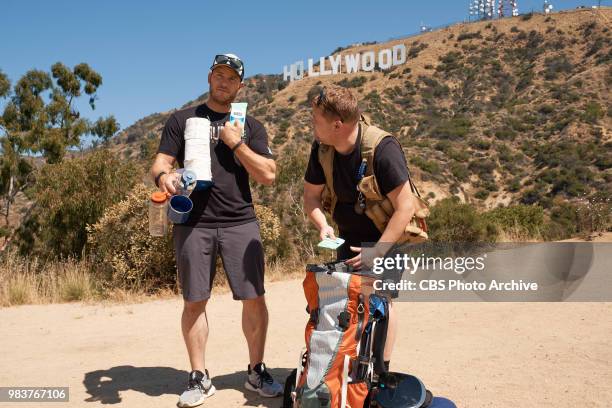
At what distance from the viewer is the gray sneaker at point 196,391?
366 cm

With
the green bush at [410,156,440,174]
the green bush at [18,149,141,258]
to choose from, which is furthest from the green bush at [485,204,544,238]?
the green bush at [410,156,440,174]

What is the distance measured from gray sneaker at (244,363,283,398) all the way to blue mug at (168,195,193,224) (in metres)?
1.16

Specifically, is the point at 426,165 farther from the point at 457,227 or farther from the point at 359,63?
the point at 359,63

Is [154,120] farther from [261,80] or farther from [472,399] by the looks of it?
[472,399]

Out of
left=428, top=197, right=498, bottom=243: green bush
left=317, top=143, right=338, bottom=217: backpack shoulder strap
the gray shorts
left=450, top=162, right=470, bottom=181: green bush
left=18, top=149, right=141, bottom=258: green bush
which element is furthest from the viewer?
left=450, top=162, right=470, bottom=181: green bush

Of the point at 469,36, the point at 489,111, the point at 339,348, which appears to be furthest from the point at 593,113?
the point at 339,348

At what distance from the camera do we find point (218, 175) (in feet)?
12.4

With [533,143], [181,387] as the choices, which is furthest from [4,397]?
[533,143]

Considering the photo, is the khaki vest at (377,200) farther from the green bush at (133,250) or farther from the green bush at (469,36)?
the green bush at (469,36)

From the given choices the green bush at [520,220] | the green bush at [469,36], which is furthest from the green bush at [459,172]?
the green bush at [469,36]

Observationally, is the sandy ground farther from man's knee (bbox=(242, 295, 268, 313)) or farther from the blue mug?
the blue mug

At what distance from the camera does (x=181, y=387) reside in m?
4.12

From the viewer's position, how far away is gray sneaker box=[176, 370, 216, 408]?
12.0 feet

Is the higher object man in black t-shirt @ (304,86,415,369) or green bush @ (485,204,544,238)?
man in black t-shirt @ (304,86,415,369)
